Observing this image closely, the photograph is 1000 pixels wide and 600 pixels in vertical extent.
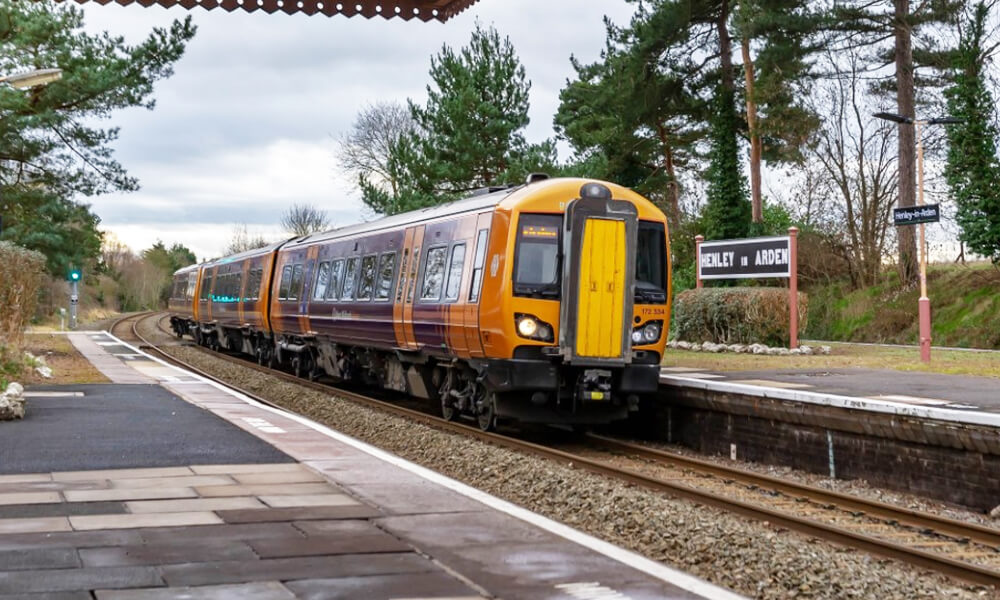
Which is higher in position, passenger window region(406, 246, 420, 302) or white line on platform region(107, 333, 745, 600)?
passenger window region(406, 246, 420, 302)

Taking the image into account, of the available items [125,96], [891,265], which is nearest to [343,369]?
[125,96]

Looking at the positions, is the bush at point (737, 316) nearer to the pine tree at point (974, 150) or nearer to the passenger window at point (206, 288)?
the pine tree at point (974, 150)

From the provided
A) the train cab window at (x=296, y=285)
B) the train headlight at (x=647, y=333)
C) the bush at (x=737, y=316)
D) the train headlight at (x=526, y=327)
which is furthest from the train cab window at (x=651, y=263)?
the train cab window at (x=296, y=285)

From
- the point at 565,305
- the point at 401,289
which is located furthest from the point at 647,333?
the point at 401,289

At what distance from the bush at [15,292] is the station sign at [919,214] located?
1587 cm

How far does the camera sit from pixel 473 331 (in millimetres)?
13586

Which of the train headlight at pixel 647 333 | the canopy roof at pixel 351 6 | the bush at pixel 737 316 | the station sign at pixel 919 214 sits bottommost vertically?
the train headlight at pixel 647 333

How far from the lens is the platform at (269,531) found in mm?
5676

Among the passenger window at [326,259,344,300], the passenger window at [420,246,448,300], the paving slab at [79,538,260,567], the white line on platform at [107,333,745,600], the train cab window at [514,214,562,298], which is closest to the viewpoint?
the white line on platform at [107,333,745,600]

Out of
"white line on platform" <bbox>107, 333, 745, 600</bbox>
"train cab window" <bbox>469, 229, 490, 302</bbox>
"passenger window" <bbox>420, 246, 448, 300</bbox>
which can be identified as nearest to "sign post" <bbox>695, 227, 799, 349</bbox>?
"passenger window" <bbox>420, 246, 448, 300</bbox>

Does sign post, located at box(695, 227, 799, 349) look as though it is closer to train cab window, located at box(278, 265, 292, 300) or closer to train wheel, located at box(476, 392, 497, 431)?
train cab window, located at box(278, 265, 292, 300)

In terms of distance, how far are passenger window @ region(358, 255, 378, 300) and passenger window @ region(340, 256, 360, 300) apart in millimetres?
463

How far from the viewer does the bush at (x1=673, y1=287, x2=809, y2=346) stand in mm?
23562

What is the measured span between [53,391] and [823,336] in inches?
911
